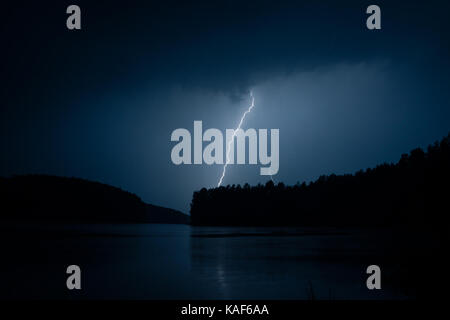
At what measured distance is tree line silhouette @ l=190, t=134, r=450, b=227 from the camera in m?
111

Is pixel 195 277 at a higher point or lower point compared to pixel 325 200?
higher

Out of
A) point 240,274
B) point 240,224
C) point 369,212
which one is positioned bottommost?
point 240,224

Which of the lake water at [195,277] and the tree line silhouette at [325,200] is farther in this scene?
the tree line silhouette at [325,200]

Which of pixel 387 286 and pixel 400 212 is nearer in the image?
pixel 387 286

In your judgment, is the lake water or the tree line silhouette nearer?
the lake water

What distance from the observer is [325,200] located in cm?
13988

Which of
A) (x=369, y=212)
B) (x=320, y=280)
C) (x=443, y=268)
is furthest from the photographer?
(x=369, y=212)

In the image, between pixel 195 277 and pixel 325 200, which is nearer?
pixel 195 277

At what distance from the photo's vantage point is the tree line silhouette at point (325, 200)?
11138cm
